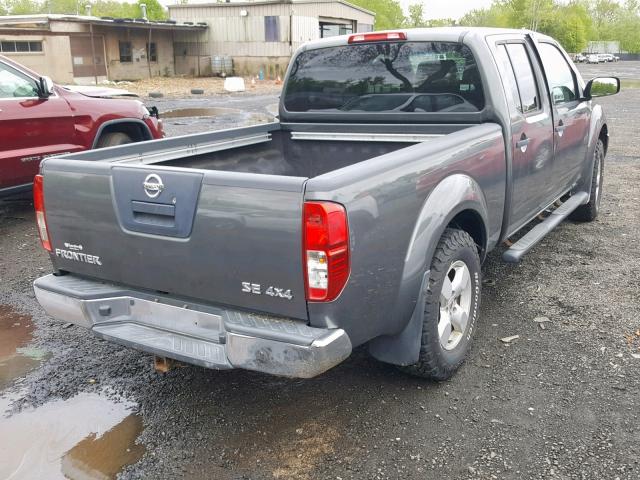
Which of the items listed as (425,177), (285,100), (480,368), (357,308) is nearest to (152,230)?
(357,308)

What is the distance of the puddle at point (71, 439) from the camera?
292cm

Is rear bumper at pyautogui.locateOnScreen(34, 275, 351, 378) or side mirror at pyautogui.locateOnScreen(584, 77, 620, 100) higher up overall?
side mirror at pyautogui.locateOnScreen(584, 77, 620, 100)

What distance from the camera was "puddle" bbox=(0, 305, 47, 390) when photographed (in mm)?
3850

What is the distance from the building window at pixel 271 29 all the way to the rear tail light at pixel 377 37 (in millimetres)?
31072

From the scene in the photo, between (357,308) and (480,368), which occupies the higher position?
(357,308)

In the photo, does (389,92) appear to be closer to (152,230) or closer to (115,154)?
(115,154)

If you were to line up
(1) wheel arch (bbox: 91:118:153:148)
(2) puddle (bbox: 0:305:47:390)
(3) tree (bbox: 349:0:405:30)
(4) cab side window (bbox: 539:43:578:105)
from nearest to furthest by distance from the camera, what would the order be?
(2) puddle (bbox: 0:305:47:390) < (4) cab side window (bbox: 539:43:578:105) < (1) wheel arch (bbox: 91:118:153:148) < (3) tree (bbox: 349:0:405:30)

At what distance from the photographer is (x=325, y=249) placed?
2.55 metres

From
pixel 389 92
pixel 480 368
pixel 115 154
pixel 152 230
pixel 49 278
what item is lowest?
pixel 480 368

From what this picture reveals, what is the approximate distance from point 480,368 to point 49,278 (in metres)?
2.50

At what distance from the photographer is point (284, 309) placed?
8.89ft

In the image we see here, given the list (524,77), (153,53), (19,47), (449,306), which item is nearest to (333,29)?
(153,53)

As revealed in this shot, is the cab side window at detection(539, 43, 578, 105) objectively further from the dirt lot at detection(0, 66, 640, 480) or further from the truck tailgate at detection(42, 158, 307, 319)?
the truck tailgate at detection(42, 158, 307, 319)

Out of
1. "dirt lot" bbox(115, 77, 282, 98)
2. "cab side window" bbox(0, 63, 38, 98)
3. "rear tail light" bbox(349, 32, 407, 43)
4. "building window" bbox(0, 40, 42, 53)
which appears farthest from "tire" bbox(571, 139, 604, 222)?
"building window" bbox(0, 40, 42, 53)
